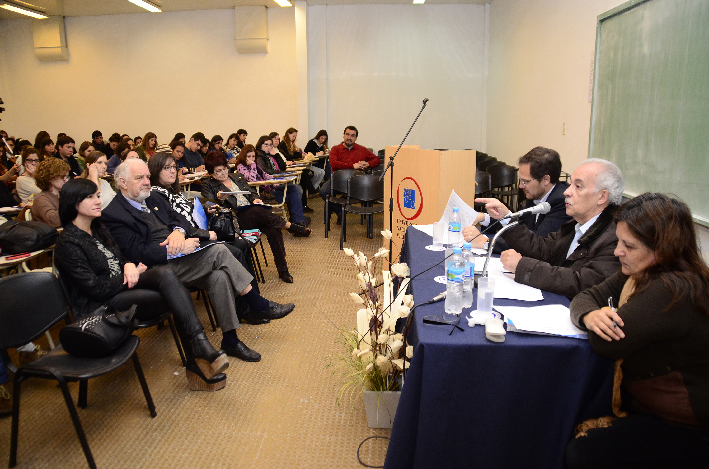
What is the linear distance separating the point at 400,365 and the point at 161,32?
1108 cm

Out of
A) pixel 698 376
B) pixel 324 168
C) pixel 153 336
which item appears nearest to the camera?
pixel 698 376

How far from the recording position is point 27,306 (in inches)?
85.2

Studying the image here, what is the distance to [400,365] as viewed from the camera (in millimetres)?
1985

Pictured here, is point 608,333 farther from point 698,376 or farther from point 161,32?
point 161,32

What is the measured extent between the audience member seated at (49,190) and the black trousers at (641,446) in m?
3.65

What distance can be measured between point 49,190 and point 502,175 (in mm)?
5041

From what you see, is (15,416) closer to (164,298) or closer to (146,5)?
(164,298)

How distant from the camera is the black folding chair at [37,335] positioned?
199 cm

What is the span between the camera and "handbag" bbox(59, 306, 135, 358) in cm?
209

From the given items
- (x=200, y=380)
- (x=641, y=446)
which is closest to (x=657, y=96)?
(x=641, y=446)

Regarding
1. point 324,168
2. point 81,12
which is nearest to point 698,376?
point 324,168

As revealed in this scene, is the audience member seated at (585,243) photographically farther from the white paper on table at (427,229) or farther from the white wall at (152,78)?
the white wall at (152,78)

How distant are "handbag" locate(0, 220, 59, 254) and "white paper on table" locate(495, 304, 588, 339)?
9.64 ft

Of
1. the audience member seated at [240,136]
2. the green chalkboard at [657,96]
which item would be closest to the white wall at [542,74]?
the green chalkboard at [657,96]
